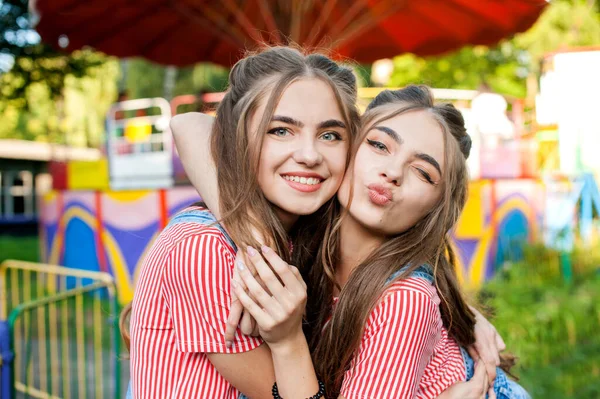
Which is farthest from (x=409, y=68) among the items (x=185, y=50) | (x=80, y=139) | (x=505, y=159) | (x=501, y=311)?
(x=80, y=139)

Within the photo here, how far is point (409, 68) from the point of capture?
18.1 meters

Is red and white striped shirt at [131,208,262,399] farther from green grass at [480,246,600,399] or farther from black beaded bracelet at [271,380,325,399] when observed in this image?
green grass at [480,246,600,399]

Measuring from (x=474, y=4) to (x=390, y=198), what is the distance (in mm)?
4248

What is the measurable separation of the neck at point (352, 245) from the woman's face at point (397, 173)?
7 cm

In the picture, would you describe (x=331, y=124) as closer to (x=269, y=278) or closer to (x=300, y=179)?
(x=300, y=179)

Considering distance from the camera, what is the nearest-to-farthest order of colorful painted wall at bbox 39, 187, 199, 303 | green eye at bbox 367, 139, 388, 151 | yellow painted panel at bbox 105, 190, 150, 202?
1. green eye at bbox 367, 139, 388, 151
2. colorful painted wall at bbox 39, 187, 199, 303
3. yellow painted panel at bbox 105, 190, 150, 202

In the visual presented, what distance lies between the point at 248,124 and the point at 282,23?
176 inches

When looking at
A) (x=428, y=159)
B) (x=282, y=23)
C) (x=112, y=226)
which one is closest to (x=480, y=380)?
(x=428, y=159)

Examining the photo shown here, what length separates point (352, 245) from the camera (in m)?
1.84

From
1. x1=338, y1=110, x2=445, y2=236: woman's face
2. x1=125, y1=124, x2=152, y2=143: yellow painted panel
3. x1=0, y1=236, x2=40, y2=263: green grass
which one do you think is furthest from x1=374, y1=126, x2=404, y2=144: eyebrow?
x1=0, y1=236, x2=40, y2=263: green grass

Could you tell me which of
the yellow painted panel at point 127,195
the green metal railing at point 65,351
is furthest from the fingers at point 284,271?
the yellow painted panel at point 127,195

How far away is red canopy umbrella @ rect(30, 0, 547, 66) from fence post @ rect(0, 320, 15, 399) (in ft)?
9.93

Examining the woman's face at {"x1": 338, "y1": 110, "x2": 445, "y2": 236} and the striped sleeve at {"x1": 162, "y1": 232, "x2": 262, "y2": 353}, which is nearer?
the striped sleeve at {"x1": 162, "y1": 232, "x2": 262, "y2": 353}

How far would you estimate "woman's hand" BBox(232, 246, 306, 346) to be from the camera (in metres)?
1.40
